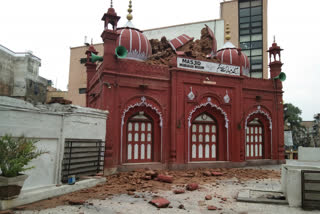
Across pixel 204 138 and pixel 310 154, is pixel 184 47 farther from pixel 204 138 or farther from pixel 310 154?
pixel 310 154

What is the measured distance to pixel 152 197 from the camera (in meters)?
7.09

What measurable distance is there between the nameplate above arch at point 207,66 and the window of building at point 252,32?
17.1 metres

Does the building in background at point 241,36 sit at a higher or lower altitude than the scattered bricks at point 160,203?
higher

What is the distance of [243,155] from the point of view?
13.6 metres

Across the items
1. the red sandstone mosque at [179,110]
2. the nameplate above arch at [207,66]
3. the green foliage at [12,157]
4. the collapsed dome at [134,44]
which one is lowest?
the green foliage at [12,157]

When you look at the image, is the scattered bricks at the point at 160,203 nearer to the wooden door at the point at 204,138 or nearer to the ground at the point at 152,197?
the ground at the point at 152,197

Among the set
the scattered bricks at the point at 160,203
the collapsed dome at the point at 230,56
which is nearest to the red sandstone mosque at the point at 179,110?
the collapsed dome at the point at 230,56

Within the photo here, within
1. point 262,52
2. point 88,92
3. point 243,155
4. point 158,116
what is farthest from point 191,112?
point 262,52

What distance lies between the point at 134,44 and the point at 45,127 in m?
7.82

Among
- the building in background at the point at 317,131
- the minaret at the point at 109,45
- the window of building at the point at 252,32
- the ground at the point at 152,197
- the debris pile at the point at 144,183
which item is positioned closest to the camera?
the ground at the point at 152,197

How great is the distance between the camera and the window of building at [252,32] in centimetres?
2956

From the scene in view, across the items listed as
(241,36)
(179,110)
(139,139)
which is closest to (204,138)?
(179,110)

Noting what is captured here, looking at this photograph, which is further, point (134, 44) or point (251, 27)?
point (251, 27)

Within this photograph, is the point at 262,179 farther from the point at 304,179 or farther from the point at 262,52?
the point at 262,52
